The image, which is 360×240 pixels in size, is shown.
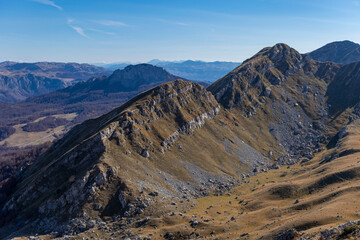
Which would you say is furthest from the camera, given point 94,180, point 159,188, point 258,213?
point 159,188

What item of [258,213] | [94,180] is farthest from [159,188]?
[258,213]

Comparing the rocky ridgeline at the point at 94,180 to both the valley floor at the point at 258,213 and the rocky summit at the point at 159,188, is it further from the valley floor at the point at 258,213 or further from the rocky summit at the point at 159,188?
the valley floor at the point at 258,213

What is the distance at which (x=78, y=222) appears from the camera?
98.2m

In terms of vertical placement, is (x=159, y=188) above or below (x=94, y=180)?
below

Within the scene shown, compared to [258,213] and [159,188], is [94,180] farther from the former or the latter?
[258,213]

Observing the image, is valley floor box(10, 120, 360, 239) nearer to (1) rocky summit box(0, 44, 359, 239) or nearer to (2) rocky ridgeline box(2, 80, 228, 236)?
(1) rocky summit box(0, 44, 359, 239)

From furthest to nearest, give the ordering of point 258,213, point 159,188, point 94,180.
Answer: point 159,188, point 94,180, point 258,213

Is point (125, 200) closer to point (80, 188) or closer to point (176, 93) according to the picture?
point (80, 188)

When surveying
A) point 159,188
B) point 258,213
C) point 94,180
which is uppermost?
point 94,180

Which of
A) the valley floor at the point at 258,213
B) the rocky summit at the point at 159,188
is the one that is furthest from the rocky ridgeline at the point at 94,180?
the valley floor at the point at 258,213

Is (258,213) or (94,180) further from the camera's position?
(94,180)

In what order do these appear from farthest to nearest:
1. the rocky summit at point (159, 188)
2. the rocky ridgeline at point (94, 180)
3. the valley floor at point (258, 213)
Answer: the rocky ridgeline at point (94, 180), the rocky summit at point (159, 188), the valley floor at point (258, 213)

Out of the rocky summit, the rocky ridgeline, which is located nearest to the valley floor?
the rocky summit

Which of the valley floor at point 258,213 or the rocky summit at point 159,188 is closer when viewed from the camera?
the valley floor at point 258,213
